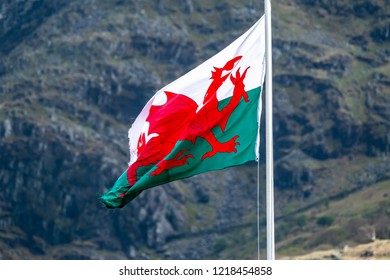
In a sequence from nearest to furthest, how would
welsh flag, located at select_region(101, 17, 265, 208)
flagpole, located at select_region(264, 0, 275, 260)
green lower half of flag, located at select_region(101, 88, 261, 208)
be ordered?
flagpole, located at select_region(264, 0, 275, 260)
green lower half of flag, located at select_region(101, 88, 261, 208)
welsh flag, located at select_region(101, 17, 265, 208)

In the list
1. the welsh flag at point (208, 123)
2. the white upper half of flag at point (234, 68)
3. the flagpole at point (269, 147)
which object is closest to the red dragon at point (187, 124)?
the welsh flag at point (208, 123)

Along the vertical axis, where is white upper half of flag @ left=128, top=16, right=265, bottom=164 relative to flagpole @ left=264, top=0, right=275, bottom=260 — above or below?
above

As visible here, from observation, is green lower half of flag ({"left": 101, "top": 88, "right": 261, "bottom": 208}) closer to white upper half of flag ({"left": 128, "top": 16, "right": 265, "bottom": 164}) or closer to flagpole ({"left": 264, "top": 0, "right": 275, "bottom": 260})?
white upper half of flag ({"left": 128, "top": 16, "right": 265, "bottom": 164})

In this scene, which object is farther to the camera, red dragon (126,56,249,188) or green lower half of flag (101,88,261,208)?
red dragon (126,56,249,188)

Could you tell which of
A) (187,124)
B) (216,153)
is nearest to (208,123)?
(187,124)

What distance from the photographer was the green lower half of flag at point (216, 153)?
128 ft

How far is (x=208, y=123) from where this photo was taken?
40031 mm

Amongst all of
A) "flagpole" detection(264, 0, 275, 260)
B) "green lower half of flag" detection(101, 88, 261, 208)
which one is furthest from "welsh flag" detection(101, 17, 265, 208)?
"flagpole" detection(264, 0, 275, 260)

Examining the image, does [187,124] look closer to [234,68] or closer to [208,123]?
[208,123]

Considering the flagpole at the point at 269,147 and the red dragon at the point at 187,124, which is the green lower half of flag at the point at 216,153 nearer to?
the red dragon at the point at 187,124

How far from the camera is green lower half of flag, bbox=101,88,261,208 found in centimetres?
3916

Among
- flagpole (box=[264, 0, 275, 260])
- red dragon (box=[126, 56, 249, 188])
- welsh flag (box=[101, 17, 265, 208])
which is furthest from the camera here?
red dragon (box=[126, 56, 249, 188])

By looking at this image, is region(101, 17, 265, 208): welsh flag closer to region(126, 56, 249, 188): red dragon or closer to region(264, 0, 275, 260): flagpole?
region(126, 56, 249, 188): red dragon
